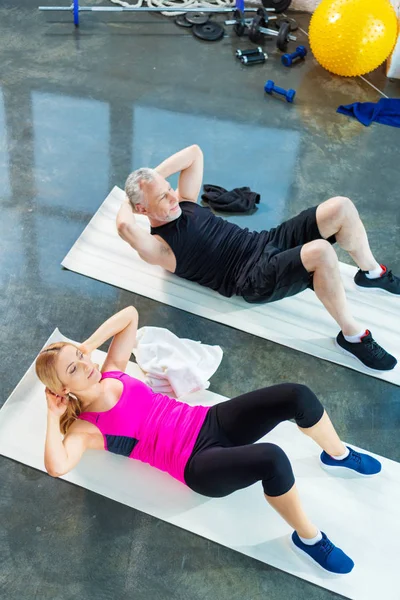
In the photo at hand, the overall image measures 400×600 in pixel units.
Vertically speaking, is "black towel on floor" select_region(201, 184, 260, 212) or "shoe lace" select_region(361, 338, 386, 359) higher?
"black towel on floor" select_region(201, 184, 260, 212)

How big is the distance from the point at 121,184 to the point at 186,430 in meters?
1.95

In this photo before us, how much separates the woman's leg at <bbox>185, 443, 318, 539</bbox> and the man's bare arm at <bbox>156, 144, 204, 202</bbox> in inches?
57.0

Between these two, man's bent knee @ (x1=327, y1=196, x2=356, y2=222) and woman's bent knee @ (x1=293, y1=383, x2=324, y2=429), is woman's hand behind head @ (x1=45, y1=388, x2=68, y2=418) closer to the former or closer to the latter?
woman's bent knee @ (x1=293, y1=383, x2=324, y2=429)

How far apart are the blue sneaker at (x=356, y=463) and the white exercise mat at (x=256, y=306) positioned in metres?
0.51

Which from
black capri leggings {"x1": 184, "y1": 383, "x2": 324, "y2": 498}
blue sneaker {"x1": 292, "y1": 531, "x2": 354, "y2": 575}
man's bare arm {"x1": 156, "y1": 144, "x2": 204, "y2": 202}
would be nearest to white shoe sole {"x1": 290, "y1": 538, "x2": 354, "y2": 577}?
blue sneaker {"x1": 292, "y1": 531, "x2": 354, "y2": 575}

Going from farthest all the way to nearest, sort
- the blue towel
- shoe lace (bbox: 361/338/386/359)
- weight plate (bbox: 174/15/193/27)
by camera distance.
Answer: weight plate (bbox: 174/15/193/27) < the blue towel < shoe lace (bbox: 361/338/386/359)

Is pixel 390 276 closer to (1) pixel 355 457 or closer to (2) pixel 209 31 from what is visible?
(1) pixel 355 457

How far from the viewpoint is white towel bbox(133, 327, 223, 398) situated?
10.3 ft

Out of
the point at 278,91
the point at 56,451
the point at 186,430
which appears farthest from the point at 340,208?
the point at 278,91

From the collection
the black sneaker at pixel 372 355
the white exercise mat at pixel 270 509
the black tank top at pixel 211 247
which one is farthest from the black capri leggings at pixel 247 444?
the black tank top at pixel 211 247

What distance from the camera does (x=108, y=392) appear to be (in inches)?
105

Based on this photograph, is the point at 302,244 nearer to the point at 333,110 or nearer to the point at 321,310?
the point at 321,310

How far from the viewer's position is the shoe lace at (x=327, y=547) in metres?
2.62

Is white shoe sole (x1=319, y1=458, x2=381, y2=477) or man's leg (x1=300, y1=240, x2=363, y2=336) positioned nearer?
white shoe sole (x1=319, y1=458, x2=381, y2=477)
